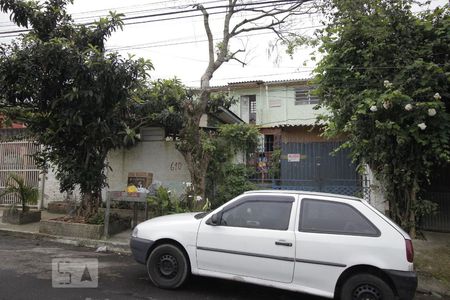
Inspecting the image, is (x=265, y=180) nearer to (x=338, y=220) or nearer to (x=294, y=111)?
(x=338, y=220)

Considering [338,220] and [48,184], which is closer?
[338,220]

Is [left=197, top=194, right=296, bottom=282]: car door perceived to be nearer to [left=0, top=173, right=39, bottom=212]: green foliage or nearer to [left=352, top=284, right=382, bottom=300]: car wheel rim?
[left=352, top=284, right=382, bottom=300]: car wheel rim

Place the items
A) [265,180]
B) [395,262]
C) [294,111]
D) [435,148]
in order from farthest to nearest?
1. [294,111]
2. [265,180]
3. [435,148]
4. [395,262]

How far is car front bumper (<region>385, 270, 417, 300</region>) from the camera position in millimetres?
4539

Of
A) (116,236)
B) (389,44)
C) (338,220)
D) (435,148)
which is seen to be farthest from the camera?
(116,236)

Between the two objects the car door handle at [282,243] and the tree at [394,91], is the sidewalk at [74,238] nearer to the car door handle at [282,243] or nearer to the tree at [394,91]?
the car door handle at [282,243]

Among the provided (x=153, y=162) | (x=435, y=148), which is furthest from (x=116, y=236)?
(x=435, y=148)

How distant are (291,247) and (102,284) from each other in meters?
2.87

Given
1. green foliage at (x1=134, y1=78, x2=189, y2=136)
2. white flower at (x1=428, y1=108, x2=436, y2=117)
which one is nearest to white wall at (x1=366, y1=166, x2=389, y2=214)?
white flower at (x1=428, y1=108, x2=436, y2=117)

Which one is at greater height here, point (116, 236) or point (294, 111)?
point (294, 111)

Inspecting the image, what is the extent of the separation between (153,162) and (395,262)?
8.15 m

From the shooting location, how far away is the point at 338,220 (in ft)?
16.3

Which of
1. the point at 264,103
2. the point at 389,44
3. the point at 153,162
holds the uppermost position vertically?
the point at 264,103
